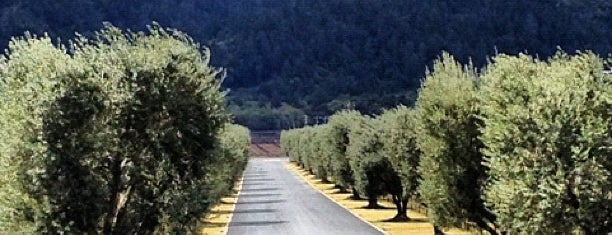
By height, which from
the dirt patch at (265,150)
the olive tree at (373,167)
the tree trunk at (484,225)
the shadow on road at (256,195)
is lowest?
the tree trunk at (484,225)

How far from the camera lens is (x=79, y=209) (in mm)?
18281

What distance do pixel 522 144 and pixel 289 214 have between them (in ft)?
101

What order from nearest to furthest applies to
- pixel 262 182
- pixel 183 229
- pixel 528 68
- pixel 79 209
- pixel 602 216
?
pixel 79 209 → pixel 602 216 → pixel 183 229 → pixel 528 68 → pixel 262 182

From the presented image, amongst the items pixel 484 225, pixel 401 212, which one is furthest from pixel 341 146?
pixel 484 225

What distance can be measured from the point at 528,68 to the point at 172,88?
9847mm

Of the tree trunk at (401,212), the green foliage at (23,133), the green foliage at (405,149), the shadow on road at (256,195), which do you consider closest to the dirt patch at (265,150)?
the shadow on road at (256,195)

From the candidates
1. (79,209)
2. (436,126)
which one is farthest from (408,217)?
(79,209)

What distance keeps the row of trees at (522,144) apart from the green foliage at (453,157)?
3cm

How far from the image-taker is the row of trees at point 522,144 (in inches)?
771

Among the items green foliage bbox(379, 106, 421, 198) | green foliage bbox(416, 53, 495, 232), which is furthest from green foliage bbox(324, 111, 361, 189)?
green foliage bbox(416, 53, 495, 232)

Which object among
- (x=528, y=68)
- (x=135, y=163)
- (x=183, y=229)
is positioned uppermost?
(x=528, y=68)

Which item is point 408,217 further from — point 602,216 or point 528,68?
point 602,216

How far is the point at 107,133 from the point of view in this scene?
1875 cm

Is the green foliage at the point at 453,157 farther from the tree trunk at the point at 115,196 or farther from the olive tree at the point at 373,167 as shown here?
the olive tree at the point at 373,167
